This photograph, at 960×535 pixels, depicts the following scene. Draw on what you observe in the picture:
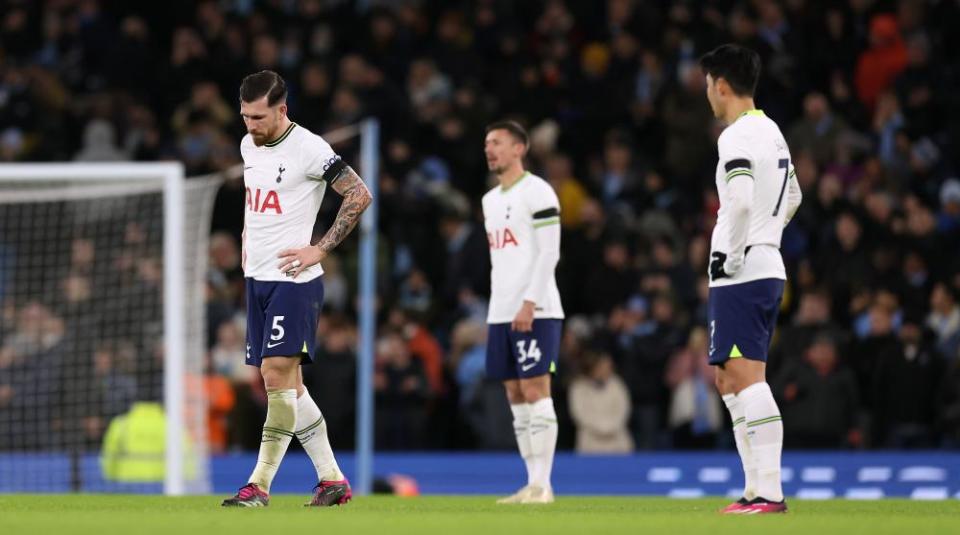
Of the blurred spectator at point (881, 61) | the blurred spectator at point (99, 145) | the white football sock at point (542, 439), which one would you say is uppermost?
the blurred spectator at point (881, 61)

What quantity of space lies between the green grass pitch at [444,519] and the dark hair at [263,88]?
2335 mm

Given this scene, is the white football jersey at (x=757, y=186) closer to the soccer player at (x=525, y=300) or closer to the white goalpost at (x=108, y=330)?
the soccer player at (x=525, y=300)

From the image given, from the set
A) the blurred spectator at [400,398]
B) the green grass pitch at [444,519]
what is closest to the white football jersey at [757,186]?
the green grass pitch at [444,519]

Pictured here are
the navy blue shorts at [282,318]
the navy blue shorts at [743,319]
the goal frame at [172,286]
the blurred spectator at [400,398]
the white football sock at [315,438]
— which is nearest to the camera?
the navy blue shorts at [743,319]

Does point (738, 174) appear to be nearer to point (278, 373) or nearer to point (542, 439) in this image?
point (278, 373)

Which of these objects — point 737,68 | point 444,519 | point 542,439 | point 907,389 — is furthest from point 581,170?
point 444,519

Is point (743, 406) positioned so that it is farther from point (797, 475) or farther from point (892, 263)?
point (892, 263)

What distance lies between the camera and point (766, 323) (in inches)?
378

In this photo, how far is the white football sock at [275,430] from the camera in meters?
9.94

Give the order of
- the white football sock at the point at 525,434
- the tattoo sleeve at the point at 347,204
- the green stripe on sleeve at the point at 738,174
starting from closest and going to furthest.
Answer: the green stripe on sleeve at the point at 738,174, the tattoo sleeve at the point at 347,204, the white football sock at the point at 525,434

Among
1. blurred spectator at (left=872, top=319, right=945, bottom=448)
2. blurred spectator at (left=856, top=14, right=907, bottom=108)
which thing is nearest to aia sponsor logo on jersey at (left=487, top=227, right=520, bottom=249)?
blurred spectator at (left=872, top=319, right=945, bottom=448)

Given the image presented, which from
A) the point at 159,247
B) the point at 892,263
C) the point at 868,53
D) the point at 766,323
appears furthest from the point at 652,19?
the point at 766,323

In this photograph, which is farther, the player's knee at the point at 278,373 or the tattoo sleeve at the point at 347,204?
the tattoo sleeve at the point at 347,204

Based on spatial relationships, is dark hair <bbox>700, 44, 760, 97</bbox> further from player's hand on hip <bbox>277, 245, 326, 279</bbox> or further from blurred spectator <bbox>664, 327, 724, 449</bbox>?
blurred spectator <bbox>664, 327, 724, 449</bbox>
